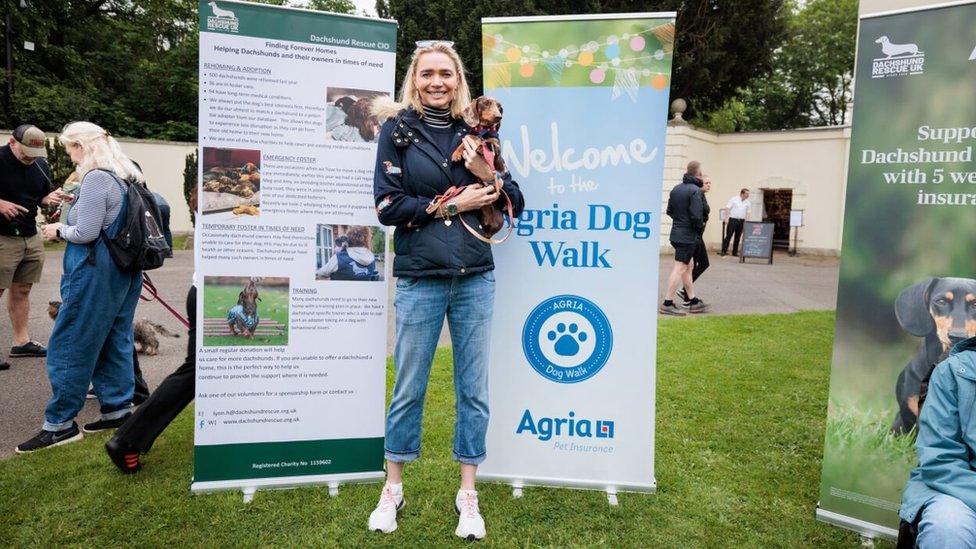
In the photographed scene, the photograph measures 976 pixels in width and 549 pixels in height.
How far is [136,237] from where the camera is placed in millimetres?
3611

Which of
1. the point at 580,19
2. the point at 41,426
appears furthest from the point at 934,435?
the point at 41,426

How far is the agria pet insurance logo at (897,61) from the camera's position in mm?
2529

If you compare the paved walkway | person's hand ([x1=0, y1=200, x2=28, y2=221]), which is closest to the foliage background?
the paved walkway

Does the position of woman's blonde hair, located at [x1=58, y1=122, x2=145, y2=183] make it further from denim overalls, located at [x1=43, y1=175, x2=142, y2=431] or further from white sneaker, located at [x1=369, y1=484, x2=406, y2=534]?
white sneaker, located at [x1=369, y1=484, x2=406, y2=534]

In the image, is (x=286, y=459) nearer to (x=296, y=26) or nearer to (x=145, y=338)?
(x=296, y=26)

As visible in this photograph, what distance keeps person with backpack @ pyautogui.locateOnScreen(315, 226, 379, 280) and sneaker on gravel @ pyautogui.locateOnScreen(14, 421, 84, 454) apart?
6.79 feet

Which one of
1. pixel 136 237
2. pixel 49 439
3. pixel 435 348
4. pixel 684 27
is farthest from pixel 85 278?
pixel 684 27

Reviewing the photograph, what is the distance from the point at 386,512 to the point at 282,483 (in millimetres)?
688

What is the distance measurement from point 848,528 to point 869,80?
6.66 ft

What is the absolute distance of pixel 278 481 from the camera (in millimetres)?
3191

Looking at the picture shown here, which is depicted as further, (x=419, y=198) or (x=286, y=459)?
(x=286, y=459)

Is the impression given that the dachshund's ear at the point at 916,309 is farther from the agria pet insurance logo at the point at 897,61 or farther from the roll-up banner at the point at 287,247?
the roll-up banner at the point at 287,247

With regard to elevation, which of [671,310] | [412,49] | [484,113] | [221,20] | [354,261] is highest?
[412,49]

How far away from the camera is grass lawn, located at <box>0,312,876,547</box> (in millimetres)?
2797
